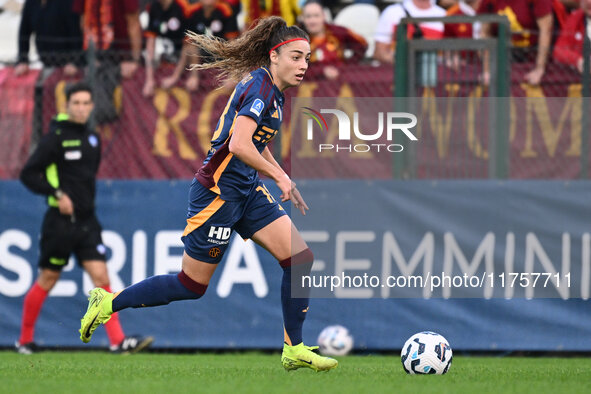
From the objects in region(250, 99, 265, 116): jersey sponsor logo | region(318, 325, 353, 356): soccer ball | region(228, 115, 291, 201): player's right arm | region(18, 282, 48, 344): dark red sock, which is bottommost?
region(318, 325, 353, 356): soccer ball

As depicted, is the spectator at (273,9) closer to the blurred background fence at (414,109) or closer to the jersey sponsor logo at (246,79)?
the blurred background fence at (414,109)

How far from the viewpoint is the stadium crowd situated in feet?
31.0

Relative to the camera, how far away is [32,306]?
8.95 metres

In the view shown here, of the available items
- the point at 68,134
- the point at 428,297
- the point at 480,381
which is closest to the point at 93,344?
the point at 68,134

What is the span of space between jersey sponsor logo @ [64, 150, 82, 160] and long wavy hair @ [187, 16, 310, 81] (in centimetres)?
274

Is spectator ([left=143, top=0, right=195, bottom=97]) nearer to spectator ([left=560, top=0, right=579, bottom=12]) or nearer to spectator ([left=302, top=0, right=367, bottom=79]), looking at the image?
spectator ([left=302, top=0, right=367, bottom=79])

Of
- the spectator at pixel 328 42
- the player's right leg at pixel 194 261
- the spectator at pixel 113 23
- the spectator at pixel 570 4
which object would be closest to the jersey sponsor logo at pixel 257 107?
the player's right leg at pixel 194 261

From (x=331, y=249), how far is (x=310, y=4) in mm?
2570

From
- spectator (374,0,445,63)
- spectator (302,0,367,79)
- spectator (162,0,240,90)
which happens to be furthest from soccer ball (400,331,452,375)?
spectator (162,0,240,90)

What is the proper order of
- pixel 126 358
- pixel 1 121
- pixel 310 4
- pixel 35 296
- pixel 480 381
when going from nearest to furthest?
pixel 480 381
pixel 126 358
pixel 35 296
pixel 1 121
pixel 310 4

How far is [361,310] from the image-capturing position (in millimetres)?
9164

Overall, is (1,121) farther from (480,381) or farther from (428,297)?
(480,381)

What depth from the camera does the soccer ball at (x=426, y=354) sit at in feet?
21.0

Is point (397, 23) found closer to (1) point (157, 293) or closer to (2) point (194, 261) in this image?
(2) point (194, 261)
